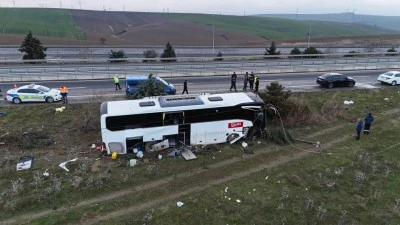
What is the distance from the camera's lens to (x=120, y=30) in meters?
112

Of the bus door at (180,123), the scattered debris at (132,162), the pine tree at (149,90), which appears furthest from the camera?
the pine tree at (149,90)

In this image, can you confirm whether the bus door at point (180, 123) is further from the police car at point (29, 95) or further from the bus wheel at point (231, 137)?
the police car at point (29, 95)

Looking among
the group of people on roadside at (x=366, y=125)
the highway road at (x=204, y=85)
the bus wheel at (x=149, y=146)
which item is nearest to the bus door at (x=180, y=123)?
the bus wheel at (x=149, y=146)

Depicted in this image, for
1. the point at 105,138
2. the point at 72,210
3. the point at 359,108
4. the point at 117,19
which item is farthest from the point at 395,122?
the point at 117,19

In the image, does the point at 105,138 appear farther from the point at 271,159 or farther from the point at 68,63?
the point at 68,63

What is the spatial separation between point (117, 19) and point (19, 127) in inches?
4664

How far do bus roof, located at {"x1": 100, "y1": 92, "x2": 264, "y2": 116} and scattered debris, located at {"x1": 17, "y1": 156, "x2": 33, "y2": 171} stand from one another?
4.41 meters

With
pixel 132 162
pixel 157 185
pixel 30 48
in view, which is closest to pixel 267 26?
pixel 30 48

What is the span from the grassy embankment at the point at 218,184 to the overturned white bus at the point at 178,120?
1.03 m

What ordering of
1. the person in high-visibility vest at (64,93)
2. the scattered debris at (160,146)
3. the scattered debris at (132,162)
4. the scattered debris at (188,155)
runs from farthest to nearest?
1. the person in high-visibility vest at (64,93)
2. the scattered debris at (160,146)
3. the scattered debris at (188,155)
4. the scattered debris at (132,162)

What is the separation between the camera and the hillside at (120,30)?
95062 mm

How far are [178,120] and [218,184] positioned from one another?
456cm

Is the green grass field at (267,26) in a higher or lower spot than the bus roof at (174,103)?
higher

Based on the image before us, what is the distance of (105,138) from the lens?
690 inches
